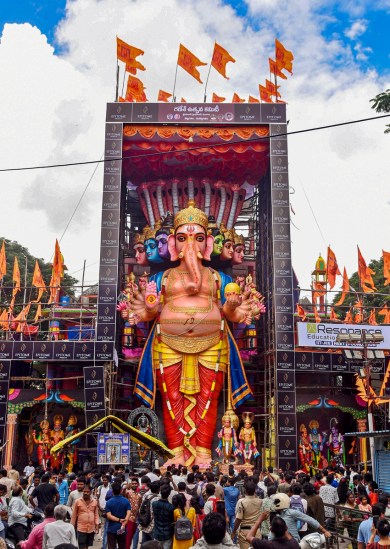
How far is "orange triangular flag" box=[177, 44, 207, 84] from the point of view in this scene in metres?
26.9

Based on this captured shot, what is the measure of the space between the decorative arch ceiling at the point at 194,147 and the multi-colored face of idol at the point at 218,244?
2.78m

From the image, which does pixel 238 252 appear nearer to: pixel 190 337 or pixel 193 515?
pixel 190 337

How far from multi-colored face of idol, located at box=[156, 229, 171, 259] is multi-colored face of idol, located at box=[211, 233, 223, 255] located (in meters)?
1.72

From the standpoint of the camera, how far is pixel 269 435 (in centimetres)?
2367

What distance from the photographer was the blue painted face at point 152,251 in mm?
25844

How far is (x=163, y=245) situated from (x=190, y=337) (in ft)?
12.8

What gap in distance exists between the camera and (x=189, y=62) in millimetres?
27078

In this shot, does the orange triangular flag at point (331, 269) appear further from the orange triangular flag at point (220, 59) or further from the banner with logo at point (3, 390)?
the banner with logo at point (3, 390)

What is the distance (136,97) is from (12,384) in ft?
40.0

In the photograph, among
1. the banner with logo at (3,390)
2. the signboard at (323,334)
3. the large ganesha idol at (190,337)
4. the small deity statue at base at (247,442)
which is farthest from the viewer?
the signboard at (323,334)

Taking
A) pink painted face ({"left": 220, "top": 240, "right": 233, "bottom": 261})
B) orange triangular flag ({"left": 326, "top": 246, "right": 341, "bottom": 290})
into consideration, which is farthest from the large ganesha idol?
orange triangular flag ({"left": 326, "top": 246, "right": 341, "bottom": 290})

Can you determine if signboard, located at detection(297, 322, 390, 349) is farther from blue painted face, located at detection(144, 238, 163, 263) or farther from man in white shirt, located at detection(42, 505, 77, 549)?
man in white shirt, located at detection(42, 505, 77, 549)

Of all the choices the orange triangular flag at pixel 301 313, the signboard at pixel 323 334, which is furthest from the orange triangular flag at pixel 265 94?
the signboard at pixel 323 334

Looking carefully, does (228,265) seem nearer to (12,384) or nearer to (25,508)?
(12,384)
